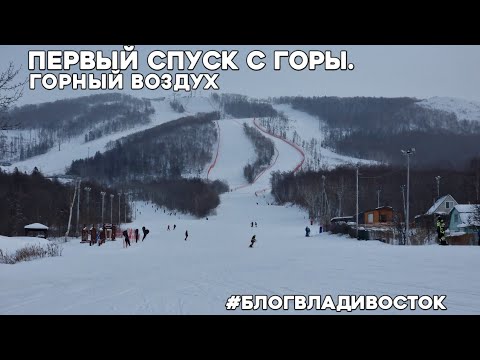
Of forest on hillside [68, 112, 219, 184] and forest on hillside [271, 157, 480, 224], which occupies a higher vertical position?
forest on hillside [68, 112, 219, 184]

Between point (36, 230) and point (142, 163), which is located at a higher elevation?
point (142, 163)

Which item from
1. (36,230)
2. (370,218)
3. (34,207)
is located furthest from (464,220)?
(34,207)

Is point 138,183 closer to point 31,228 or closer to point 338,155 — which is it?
point 338,155

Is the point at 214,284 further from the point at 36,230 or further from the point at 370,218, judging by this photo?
the point at 370,218

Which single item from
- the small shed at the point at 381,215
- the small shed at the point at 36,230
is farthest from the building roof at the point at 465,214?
the small shed at the point at 36,230

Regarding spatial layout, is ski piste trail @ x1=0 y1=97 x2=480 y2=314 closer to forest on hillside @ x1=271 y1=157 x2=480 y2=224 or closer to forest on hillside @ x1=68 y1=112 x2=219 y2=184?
forest on hillside @ x1=271 y1=157 x2=480 y2=224

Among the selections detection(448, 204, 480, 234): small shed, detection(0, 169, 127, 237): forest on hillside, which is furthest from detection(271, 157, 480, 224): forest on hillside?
detection(0, 169, 127, 237): forest on hillside

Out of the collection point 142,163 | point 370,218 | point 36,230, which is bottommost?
point 370,218
